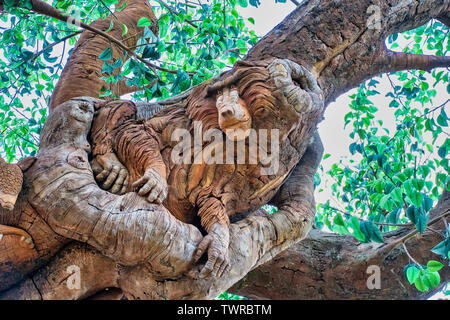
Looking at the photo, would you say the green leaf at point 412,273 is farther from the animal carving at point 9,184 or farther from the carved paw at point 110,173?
the animal carving at point 9,184

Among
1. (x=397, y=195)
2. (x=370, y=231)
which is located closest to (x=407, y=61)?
(x=397, y=195)

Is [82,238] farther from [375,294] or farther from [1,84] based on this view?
[1,84]

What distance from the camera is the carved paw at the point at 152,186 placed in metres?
1.83

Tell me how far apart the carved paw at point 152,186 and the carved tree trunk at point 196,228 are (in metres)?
0.04

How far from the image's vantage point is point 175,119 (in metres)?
2.34

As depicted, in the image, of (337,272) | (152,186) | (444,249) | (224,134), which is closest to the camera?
(152,186)

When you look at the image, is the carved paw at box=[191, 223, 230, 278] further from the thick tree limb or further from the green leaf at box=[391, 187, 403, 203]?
the thick tree limb

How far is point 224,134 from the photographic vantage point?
218 cm

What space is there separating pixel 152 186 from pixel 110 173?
34 centimetres

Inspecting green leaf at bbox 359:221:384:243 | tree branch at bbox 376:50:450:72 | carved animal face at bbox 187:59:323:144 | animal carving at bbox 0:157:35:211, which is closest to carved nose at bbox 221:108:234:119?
carved animal face at bbox 187:59:323:144

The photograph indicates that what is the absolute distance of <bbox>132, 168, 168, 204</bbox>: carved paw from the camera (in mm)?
1825

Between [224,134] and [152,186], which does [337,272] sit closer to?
[224,134]

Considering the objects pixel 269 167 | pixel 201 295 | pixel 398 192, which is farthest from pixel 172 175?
pixel 398 192

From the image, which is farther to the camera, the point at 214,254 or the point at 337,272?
the point at 337,272
